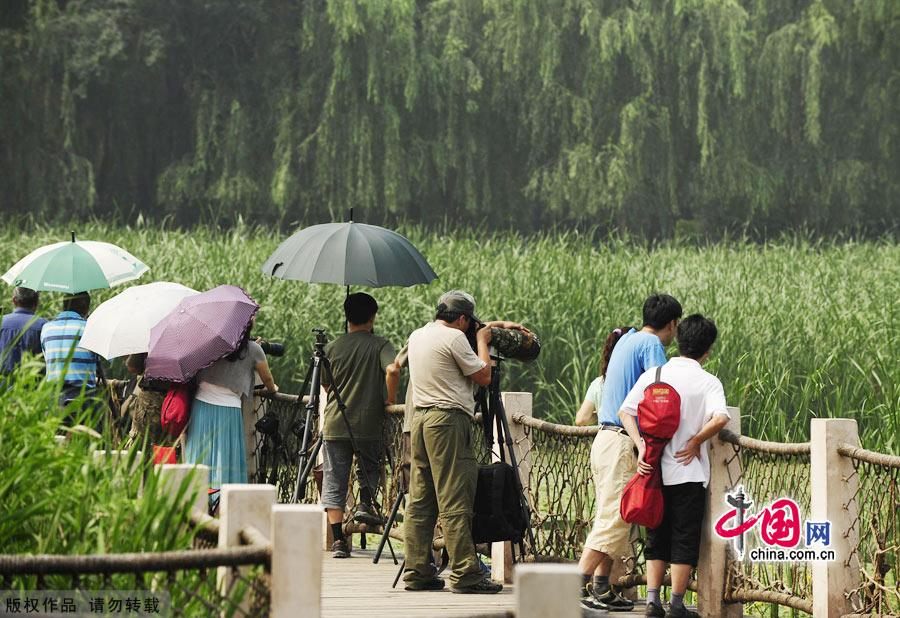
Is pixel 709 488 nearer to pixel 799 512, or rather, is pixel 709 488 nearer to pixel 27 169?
pixel 799 512

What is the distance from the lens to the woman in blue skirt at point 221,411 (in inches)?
285

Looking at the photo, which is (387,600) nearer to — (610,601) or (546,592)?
(610,601)

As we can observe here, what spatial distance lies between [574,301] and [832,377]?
9.24ft

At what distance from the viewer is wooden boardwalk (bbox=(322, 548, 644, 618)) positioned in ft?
20.2

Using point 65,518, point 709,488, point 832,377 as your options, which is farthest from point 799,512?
point 832,377

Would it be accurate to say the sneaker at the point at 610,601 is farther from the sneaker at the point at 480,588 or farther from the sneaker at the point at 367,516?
the sneaker at the point at 367,516

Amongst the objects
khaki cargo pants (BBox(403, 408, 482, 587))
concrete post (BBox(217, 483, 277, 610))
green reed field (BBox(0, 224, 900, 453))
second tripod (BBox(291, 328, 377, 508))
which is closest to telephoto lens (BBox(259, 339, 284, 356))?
second tripod (BBox(291, 328, 377, 508))

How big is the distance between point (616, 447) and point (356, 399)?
158 cm

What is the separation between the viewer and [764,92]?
88.0 feet

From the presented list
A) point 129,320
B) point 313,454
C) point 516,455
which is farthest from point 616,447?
point 129,320

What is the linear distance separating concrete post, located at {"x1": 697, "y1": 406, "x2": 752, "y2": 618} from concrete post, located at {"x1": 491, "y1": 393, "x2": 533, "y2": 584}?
1.22 meters

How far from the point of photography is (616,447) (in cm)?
641

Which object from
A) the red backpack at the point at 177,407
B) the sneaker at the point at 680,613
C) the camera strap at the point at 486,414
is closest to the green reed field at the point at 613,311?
the camera strap at the point at 486,414

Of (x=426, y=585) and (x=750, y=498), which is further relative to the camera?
(x=426, y=585)
